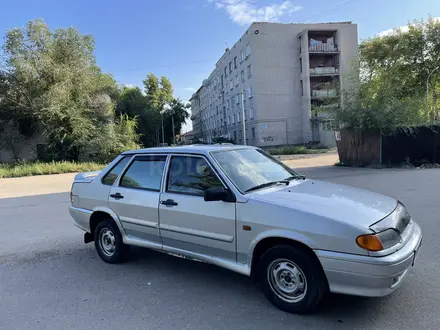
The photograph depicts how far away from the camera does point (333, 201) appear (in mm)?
3189

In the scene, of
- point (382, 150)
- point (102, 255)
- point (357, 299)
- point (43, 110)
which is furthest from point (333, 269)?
point (43, 110)

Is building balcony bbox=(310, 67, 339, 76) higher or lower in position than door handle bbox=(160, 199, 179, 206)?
higher

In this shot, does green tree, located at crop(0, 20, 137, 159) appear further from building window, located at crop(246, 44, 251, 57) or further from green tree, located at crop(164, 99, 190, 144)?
green tree, located at crop(164, 99, 190, 144)

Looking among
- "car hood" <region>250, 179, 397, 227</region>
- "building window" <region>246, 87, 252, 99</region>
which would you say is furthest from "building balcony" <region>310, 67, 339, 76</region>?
"car hood" <region>250, 179, 397, 227</region>

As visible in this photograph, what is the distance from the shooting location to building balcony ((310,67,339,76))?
3934cm

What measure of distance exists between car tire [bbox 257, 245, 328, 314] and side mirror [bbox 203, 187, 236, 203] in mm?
627

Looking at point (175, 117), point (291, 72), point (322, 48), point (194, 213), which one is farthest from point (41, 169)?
point (175, 117)

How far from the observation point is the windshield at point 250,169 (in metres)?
3.59

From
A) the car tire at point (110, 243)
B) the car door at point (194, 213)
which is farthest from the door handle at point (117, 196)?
the car door at point (194, 213)

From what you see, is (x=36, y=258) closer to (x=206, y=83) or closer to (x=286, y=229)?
(x=286, y=229)

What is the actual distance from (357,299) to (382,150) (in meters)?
14.6

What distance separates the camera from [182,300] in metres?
3.46

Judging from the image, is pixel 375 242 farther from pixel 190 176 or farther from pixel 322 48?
pixel 322 48

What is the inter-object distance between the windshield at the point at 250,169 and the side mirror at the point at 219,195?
15 centimetres
